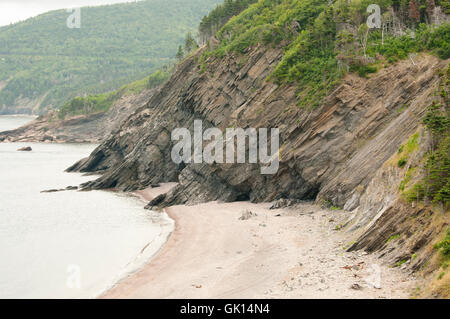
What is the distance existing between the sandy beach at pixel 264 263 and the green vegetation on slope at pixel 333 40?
48.7ft

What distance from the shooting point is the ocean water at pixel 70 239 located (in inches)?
1195

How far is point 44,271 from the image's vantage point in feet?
107

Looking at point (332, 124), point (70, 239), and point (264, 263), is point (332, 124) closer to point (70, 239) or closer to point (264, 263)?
point (264, 263)

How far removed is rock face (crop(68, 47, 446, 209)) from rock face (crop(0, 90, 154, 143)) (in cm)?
10483

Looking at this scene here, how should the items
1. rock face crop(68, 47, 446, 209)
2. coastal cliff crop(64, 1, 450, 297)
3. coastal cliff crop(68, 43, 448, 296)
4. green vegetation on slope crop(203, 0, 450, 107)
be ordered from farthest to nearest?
green vegetation on slope crop(203, 0, 450, 107) < rock face crop(68, 47, 446, 209) < coastal cliff crop(68, 43, 448, 296) < coastal cliff crop(64, 1, 450, 297)

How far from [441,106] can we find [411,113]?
24.9 feet

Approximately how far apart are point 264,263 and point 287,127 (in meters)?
21.6

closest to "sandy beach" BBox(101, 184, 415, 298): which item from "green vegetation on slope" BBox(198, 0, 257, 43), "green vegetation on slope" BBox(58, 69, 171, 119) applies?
"green vegetation on slope" BBox(198, 0, 257, 43)

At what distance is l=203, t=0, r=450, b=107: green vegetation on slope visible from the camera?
1766 inches

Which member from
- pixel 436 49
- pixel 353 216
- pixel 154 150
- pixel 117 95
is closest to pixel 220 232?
pixel 353 216

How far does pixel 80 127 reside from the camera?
18112cm
